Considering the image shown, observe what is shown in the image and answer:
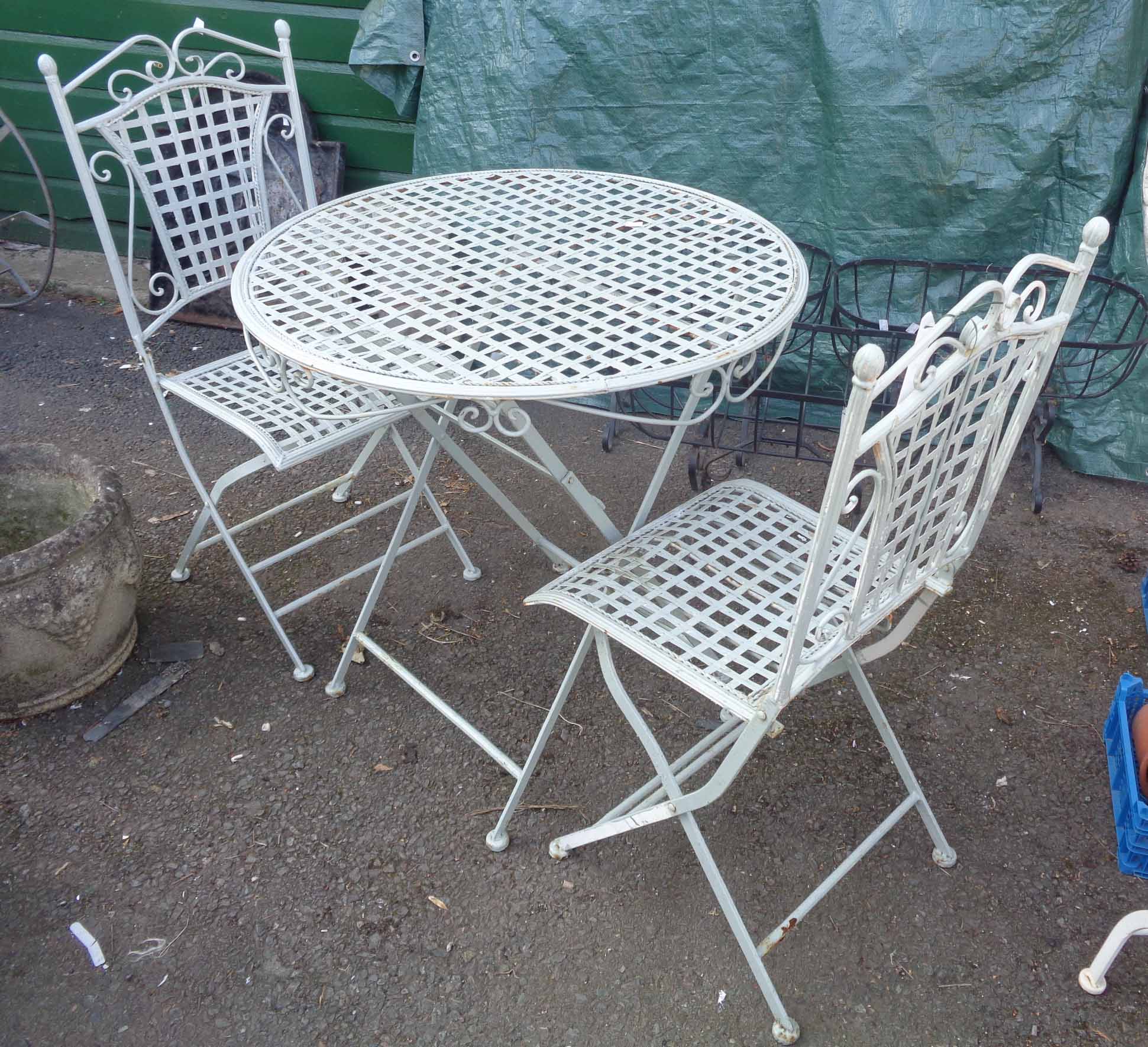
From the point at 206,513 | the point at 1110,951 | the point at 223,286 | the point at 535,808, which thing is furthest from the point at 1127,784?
the point at 223,286

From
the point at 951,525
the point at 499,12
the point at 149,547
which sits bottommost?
the point at 149,547

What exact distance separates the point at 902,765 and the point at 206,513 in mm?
2007

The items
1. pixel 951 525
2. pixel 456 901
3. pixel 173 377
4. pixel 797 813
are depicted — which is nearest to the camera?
pixel 951 525

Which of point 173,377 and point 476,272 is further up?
point 476,272

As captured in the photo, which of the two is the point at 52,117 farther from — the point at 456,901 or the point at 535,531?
the point at 456,901

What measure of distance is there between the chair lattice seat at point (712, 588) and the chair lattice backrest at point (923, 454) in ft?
0.30

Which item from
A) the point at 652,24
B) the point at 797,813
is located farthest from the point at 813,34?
the point at 797,813

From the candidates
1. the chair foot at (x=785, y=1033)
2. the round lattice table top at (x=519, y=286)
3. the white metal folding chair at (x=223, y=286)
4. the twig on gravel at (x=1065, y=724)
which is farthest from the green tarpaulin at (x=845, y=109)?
the chair foot at (x=785, y=1033)

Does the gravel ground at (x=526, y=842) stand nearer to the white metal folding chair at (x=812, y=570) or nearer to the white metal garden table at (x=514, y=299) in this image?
the white metal folding chair at (x=812, y=570)

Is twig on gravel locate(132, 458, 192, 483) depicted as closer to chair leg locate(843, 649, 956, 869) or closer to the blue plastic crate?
chair leg locate(843, 649, 956, 869)

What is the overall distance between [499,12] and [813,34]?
3.61 ft

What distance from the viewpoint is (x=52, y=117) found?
4.81 metres

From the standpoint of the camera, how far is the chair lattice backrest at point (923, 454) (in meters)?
1.26

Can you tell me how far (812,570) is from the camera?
1.39 m
